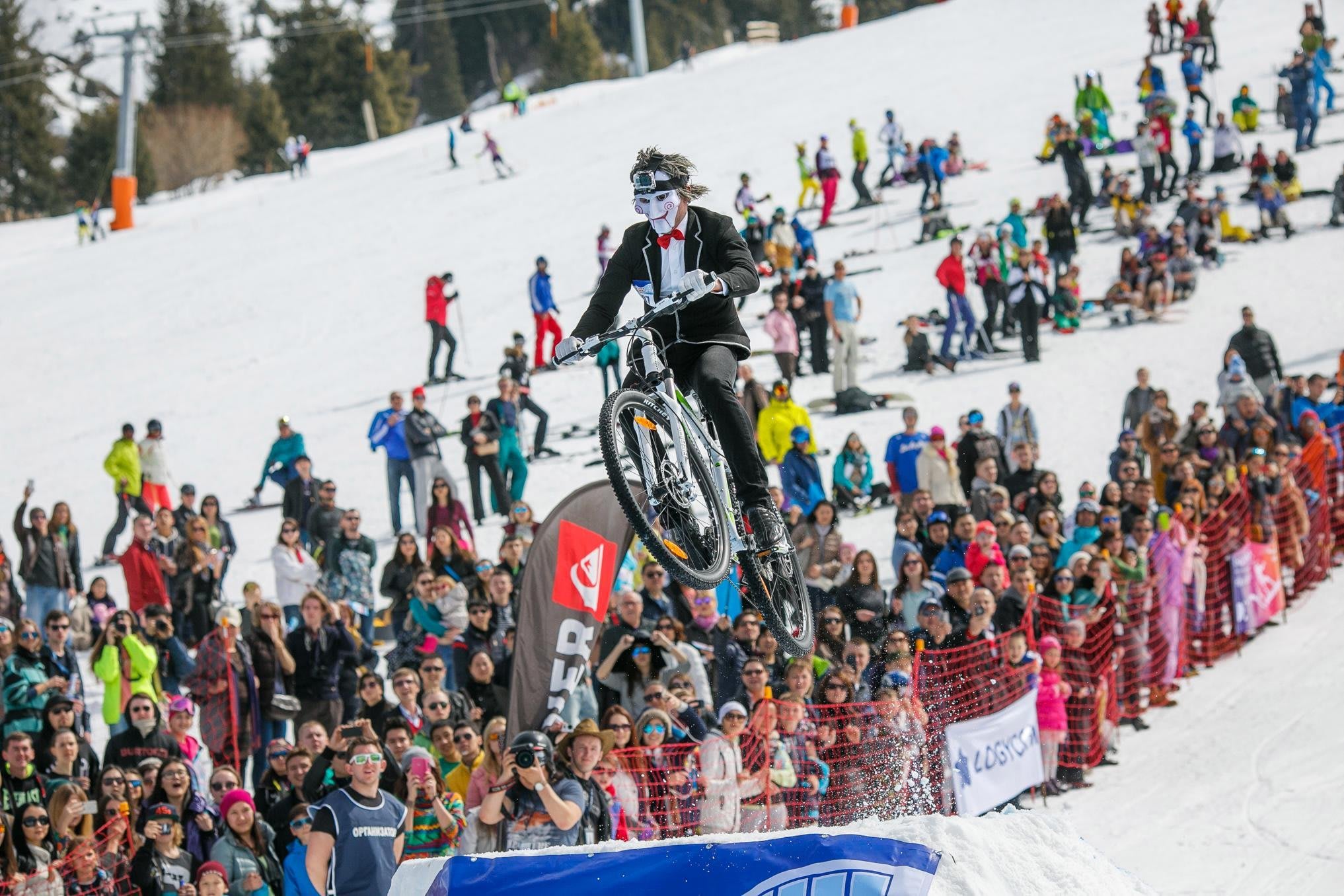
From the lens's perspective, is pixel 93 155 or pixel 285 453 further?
Answer: pixel 93 155

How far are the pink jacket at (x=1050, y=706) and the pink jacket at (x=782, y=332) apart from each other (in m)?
8.64

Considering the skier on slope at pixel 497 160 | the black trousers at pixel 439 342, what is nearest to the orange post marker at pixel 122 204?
the skier on slope at pixel 497 160

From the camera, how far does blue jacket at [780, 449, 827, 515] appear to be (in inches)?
547

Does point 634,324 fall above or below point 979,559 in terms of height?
above

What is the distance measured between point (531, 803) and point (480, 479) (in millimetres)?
9422

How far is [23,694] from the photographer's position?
10.2 m

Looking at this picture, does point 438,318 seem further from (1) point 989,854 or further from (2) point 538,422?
(1) point 989,854

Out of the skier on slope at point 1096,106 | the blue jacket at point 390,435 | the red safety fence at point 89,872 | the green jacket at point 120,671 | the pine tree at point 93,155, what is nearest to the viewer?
the red safety fence at point 89,872

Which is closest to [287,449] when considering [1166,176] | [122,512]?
[122,512]

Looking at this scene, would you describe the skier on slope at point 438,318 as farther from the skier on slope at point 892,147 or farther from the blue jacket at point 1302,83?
the blue jacket at point 1302,83

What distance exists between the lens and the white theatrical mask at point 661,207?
6.31 metres

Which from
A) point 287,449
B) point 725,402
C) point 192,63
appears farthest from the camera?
point 192,63

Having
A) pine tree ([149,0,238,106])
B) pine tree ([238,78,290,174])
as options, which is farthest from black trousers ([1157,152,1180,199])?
pine tree ([149,0,238,106])

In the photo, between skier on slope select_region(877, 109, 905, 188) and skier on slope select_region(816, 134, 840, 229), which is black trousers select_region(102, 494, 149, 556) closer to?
skier on slope select_region(816, 134, 840, 229)
